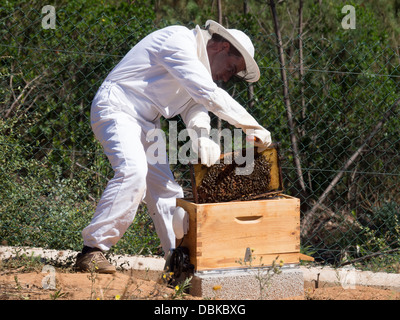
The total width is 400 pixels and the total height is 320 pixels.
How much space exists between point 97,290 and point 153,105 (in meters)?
1.18

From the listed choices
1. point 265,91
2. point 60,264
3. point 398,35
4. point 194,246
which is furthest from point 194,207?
point 398,35

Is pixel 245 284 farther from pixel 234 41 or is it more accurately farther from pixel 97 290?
pixel 234 41

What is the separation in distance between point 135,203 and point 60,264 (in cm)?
77

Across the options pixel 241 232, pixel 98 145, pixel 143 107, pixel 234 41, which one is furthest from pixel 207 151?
pixel 98 145

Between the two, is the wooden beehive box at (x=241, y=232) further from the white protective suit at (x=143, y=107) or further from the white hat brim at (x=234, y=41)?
the white hat brim at (x=234, y=41)

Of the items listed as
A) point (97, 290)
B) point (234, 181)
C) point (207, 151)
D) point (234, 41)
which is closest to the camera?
point (97, 290)

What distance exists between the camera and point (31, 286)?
114 inches

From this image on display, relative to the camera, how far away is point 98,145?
180 inches

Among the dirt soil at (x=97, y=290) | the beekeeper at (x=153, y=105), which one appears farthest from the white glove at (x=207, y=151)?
the dirt soil at (x=97, y=290)

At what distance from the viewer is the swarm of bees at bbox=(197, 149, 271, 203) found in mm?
3121

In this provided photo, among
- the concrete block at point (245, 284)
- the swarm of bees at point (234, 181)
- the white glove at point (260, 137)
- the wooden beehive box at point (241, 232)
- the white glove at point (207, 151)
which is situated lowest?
the concrete block at point (245, 284)

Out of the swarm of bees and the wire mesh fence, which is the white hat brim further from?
the wire mesh fence

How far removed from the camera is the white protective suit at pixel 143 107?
3.11 metres

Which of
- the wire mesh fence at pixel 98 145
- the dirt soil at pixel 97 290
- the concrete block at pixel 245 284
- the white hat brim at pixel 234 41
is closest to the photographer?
the dirt soil at pixel 97 290
